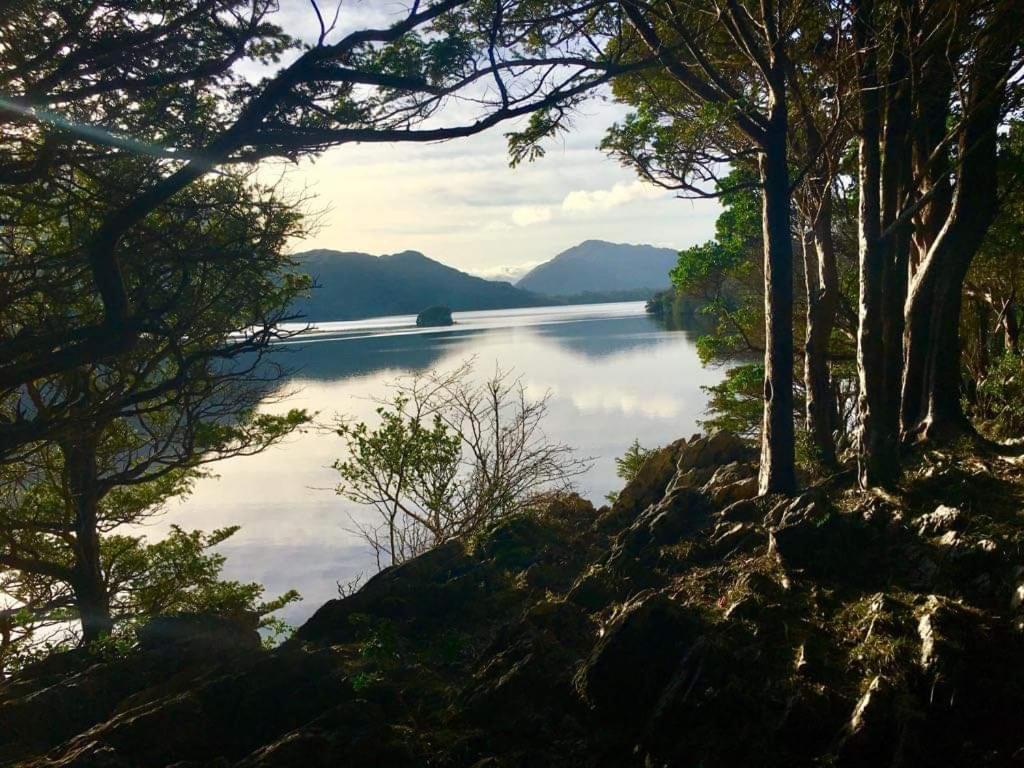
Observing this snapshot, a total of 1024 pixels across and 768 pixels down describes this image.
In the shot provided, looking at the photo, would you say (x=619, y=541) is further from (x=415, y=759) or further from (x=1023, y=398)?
(x=1023, y=398)

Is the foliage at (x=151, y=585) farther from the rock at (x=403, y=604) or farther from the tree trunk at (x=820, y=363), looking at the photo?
the tree trunk at (x=820, y=363)

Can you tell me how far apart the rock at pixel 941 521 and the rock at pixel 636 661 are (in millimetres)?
2208

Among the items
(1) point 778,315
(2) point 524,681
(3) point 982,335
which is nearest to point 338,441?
(3) point 982,335

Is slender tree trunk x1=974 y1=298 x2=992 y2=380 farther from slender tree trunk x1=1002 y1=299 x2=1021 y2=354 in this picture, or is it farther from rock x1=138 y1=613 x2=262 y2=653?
rock x1=138 y1=613 x2=262 y2=653

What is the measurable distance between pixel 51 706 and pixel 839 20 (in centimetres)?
1101

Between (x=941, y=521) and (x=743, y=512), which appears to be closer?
(x=941, y=521)

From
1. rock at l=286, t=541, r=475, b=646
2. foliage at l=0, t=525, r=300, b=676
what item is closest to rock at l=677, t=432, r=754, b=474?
rock at l=286, t=541, r=475, b=646

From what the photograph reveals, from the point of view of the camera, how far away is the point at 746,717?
172 inches

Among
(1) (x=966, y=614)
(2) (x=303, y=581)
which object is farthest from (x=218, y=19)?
(2) (x=303, y=581)

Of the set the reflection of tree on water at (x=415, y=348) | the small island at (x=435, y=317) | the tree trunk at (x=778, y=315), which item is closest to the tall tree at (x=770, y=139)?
the tree trunk at (x=778, y=315)

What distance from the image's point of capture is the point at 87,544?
42.0 feet

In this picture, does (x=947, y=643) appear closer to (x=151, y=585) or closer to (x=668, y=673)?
(x=668, y=673)

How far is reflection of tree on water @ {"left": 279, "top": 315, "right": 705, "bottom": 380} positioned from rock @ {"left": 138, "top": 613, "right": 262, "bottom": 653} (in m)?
44.7

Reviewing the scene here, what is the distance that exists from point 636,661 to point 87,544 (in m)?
11.7
